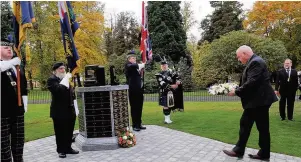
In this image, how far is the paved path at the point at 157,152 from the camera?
19.6 ft

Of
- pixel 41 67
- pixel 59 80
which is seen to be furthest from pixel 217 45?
pixel 59 80

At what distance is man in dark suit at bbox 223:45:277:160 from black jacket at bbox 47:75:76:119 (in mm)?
3176

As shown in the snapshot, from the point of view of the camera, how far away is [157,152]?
650 cm

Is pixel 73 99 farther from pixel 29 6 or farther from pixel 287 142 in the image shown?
pixel 287 142

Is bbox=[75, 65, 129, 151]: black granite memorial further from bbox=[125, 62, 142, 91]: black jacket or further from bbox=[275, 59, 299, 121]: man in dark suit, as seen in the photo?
bbox=[275, 59, 299, 121]: man in dark suit

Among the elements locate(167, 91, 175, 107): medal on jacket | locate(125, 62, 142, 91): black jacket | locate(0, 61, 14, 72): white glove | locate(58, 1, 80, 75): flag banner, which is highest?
locate(58, 1, 80, 75): flag banner

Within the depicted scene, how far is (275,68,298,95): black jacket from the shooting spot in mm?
10391

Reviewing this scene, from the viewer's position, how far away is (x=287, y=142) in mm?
7219

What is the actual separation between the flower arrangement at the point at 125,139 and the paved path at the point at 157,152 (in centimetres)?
13

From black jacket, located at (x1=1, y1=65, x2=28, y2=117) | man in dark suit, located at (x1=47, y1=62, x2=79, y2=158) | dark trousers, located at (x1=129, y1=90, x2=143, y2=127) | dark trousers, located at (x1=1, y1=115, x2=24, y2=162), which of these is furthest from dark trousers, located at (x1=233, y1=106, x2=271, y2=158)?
black jacket, located at (x1=1, y1=65, x2=28, y2=117)

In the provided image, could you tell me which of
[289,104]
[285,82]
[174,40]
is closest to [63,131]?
[285,82]

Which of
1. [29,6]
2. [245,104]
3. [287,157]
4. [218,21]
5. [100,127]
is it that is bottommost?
[287,157]

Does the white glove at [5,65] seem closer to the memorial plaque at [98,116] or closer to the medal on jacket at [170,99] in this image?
the memorial plaque at [98,116]

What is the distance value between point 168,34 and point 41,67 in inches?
526
